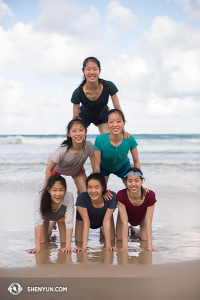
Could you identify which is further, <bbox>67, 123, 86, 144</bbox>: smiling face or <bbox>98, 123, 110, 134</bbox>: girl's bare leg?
<bbox>98, 123, 110, 134</bbox>: girl's bare leg

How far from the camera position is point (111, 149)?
3844mm

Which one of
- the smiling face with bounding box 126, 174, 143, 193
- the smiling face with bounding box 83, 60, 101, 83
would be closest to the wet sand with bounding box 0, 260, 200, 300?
the smiling face with bounding box 126, 174, 143, 193

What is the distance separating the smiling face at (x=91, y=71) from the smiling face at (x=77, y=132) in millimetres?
675

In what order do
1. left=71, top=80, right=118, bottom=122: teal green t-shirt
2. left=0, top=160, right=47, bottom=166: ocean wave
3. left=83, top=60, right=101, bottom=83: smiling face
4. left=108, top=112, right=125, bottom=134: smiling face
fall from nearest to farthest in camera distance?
left=108, top=112, right=125, bottom=134: smiling face, left=83, top=60, right=101, bottom=83: smiling face, left=71, top=80, right=118, bottom=122: teal green t-shirt, left=0, top=160, right=47, bottom=166: ocean wave

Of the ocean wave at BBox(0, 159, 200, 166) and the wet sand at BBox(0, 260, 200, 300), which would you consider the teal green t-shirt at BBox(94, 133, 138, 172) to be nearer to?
the wet sand at BBox(0, 260, 200, 300)

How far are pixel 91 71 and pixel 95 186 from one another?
62.4 inches

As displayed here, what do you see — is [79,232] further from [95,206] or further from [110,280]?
[110,280]

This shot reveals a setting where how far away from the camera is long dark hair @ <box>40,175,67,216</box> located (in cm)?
357

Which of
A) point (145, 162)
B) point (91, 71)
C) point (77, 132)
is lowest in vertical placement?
point (77, 132)

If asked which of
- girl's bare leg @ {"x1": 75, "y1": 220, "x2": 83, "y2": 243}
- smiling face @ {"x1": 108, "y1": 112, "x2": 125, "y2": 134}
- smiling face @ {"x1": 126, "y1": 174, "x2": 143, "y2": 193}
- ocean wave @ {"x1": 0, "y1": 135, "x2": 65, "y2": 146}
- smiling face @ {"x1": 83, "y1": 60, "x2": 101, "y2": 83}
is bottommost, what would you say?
girl's bare leg @ {"x1": 75, "y1": 220, "x2": 83, "y2": 243}

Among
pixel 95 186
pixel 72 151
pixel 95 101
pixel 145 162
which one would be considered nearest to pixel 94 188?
pixel 95 186

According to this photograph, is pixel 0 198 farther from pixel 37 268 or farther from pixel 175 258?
pixel 175 258

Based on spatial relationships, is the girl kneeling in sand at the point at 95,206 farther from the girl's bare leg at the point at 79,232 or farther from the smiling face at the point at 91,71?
the smiling face at the point at 91,71

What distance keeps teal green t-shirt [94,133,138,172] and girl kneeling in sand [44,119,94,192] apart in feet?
0.71
